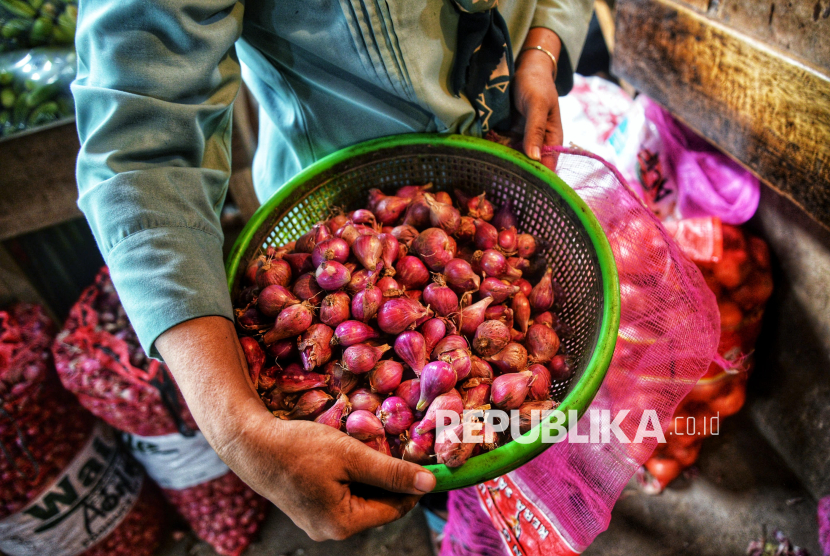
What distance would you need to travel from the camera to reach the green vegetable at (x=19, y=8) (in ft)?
5.03

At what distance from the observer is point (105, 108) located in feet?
2.39

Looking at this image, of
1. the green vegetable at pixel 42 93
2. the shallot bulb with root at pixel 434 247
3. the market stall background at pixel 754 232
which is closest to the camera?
the shallot bulb with root at pixel 434 247

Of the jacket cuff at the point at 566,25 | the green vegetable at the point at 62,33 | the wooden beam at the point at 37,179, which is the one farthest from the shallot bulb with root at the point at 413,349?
the green vegetable at the point at 62,33

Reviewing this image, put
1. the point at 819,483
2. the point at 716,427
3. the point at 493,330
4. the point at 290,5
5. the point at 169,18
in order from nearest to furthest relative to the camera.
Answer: the point at 169,18, the point at 290,5, the point at 493,330, the point at 819,483, the point at 716,427

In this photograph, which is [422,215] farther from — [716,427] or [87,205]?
[716,427]

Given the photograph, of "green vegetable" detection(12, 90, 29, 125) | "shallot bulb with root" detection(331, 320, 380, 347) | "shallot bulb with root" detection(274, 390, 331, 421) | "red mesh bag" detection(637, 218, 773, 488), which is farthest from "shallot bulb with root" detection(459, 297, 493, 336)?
"green vegetable" detection(12, 90, 29, 125)

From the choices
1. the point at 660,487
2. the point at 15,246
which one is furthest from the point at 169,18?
the point at 660,487

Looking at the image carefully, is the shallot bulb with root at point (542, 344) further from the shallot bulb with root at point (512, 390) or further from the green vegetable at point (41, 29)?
the green vegetable at point (41, 29)

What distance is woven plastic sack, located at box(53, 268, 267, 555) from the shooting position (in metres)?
1.40

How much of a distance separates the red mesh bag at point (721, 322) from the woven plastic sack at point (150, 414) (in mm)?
1598

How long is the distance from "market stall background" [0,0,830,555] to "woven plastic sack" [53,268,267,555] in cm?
15

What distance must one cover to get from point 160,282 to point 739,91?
1571mm

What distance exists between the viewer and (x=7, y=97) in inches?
58.7

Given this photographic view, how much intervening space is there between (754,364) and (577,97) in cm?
130
